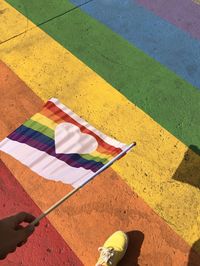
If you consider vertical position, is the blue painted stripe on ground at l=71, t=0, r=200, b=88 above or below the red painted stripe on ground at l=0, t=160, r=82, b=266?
above

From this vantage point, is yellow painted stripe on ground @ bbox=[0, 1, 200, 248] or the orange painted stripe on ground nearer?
the orange painted stripe on ground

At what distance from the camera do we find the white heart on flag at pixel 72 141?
11.8 ft

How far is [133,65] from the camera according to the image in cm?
596

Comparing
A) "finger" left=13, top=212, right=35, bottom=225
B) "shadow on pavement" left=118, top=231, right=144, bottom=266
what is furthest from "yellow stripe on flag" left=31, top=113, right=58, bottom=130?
"shadow on pavement" left=118, top=231, right=144, bottom=266

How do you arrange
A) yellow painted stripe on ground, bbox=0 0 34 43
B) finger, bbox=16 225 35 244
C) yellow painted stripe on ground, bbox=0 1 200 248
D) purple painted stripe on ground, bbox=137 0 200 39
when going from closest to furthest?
1. finger, bbox=16 225 35 244
2. yellow painted stripe on ground, bbox=0 1 200 248
3. purple painted stripe on ground, bbox=137 0 200 39
4. yellow painted stripe on ground, bbox=0 0 34 43

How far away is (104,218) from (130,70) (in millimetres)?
2545

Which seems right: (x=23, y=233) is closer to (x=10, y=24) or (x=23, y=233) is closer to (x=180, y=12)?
(x=10, y=24)

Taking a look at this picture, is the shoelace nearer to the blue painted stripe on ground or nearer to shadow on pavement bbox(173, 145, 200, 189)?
shadow on pavement bbox(173, 145, 200, 189)

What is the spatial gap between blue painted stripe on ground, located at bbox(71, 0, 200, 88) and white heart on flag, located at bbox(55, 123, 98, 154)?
256 cm

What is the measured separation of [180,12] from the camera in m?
6.71

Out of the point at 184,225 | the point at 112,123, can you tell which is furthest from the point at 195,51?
the point at 184,225

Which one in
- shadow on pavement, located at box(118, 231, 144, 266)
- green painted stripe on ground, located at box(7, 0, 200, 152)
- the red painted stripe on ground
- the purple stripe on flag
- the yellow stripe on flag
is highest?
the yellow stripe on flag

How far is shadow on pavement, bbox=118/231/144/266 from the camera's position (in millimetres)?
4078

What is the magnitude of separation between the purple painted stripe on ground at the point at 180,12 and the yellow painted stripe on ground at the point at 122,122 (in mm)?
1876
